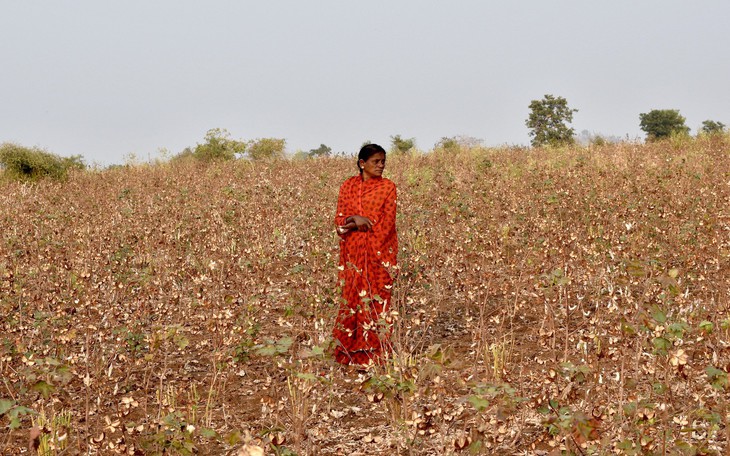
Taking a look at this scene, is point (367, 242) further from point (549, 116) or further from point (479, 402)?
point (549, 116)

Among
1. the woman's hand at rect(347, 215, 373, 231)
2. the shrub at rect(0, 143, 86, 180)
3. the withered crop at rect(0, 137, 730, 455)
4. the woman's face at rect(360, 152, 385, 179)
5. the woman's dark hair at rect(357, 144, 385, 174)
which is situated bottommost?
the withered crop at rect(0, 137, 730, 455)

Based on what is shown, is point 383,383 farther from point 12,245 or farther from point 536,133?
point 536,133

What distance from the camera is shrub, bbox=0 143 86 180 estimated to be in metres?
18.7

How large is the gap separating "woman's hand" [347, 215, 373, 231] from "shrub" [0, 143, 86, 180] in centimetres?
1507

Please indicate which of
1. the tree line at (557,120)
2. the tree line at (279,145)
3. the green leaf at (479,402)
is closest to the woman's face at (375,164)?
the green leaf at (479,402)

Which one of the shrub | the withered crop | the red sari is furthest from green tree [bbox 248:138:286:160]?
the red sari

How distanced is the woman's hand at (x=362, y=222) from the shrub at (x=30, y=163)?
15.1 meters

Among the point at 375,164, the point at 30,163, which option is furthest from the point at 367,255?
the point at 30,163

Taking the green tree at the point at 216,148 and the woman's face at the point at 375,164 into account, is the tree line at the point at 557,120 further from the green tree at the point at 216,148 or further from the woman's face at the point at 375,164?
the woman's face at the point at 375,164

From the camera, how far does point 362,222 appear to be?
573 centimetres

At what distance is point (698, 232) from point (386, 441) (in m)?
4.80

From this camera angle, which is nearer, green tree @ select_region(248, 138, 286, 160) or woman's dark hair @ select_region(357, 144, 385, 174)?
woman's dark hair @ select_region(357, 144, 385, 174)

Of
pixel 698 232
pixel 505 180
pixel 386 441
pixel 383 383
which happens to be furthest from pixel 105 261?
pixel 505 180

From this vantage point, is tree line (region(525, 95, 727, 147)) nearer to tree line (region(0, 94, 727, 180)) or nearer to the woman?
tree line (region(0, 94, 727, 180))
